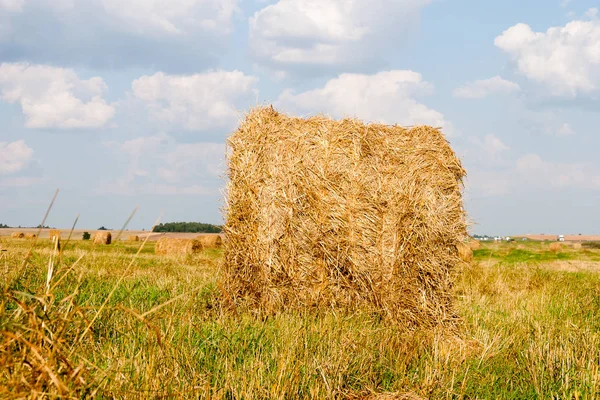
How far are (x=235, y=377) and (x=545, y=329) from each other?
154 inches

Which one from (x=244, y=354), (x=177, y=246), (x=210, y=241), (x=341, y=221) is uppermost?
(x=341, y=221)

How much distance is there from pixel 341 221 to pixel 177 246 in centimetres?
1399

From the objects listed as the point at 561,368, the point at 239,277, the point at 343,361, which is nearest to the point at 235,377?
the point at 343,361

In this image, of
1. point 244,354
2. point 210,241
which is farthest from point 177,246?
point 244,354

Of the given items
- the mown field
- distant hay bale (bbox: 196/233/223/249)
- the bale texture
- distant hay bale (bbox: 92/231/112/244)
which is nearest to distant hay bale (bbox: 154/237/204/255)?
distant hay bale (bbox: 196/233/223/249)

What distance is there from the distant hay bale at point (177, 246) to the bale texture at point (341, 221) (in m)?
12.5

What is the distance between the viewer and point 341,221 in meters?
6.46

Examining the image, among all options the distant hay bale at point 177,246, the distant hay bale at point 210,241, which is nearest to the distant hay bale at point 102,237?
the distant hay bale at point 210,241

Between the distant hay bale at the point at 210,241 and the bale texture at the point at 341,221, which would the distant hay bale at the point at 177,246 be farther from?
the bale texture at the point at 341,221

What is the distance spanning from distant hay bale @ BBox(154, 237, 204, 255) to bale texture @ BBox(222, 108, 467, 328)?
12.5 metres

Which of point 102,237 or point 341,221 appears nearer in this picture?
point 341,221

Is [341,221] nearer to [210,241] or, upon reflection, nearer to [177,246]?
[177,246]

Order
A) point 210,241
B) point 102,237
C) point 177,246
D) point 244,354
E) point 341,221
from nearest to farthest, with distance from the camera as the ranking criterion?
point 244,354 → point 341,221 → point 177,246 → point 210,241 → point 102,237

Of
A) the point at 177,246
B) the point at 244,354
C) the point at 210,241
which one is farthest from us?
the point at 210,241
